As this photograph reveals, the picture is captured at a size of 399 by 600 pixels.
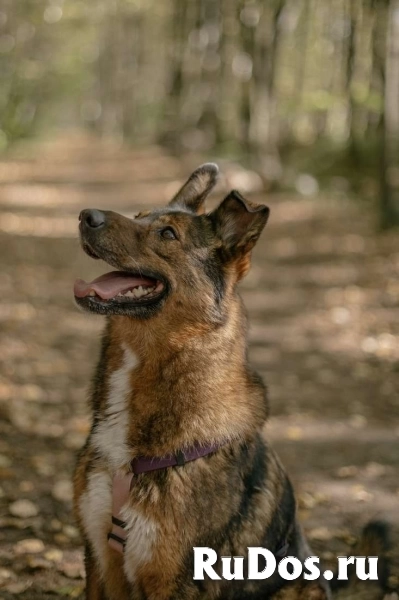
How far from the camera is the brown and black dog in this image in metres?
3.50

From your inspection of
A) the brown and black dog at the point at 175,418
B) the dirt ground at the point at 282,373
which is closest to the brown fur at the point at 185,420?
the brown and black dog at the point at 175,418

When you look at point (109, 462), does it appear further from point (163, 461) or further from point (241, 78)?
point (241, 78)

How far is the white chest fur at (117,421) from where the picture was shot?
365 cm

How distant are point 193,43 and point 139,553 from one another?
32242mm

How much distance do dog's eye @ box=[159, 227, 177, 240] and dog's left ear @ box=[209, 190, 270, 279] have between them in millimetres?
244

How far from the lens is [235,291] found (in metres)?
3.94

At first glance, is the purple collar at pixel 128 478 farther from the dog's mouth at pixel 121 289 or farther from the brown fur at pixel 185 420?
the dog's mouth at pixel 121 289

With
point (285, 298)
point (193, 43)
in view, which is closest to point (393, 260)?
point (285, 298)

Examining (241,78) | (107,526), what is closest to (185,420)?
(107,526)

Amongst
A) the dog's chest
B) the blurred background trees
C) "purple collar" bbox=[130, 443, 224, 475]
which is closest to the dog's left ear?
"purple collar" bbox=[130, 443, 224, 475]

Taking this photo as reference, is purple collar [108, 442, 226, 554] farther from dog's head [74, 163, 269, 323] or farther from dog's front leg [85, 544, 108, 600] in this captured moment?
dog's head [74, 163, 269, 323]

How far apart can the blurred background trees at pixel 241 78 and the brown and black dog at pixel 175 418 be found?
12.1 m

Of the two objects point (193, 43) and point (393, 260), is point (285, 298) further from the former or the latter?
point (193, 43)

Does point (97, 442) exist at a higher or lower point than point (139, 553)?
higher
